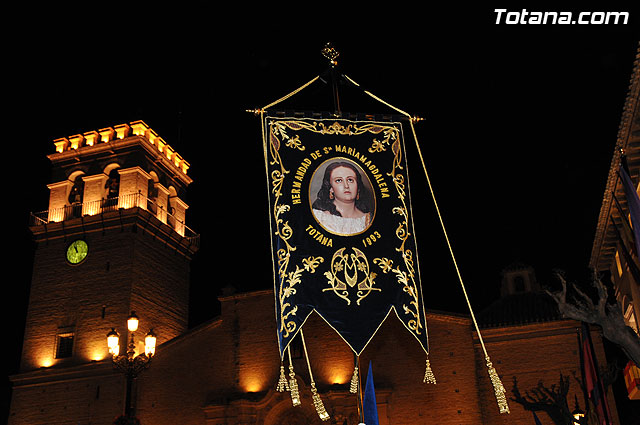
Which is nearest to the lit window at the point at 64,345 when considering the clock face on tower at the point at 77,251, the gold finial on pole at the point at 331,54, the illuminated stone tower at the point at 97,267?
the illuminated stone tower at the point at 97,267

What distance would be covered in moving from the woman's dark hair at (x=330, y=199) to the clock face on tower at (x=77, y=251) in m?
22.7

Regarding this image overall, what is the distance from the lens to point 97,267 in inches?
1302

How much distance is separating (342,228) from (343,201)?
0.58m

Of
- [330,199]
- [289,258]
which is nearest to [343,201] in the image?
[330,199]

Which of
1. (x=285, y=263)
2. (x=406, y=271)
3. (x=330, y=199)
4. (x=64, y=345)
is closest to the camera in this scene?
(x=285, y=263)

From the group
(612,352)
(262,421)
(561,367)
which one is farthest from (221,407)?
(612,352)

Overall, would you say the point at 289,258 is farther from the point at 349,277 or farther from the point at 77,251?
the point at 77,251

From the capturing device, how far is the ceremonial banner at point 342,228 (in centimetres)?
1287

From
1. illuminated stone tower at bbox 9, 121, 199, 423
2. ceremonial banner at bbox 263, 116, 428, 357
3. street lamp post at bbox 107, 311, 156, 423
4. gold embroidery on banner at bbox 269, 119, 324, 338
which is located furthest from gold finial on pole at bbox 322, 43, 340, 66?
illuminated stone tower at bbox 9, 121, 199, 423

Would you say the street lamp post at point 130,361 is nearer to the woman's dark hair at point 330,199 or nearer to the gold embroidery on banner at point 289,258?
the gold embroidery on banner at point 289,258

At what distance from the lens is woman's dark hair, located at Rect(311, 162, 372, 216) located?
13671mm

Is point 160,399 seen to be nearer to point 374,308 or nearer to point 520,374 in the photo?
point 520,374

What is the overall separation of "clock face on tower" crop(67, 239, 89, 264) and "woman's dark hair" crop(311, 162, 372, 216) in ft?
74.3

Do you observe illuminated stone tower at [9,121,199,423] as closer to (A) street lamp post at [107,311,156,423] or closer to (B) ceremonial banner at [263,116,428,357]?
(A) street lamp post at [107,311,156,423]
